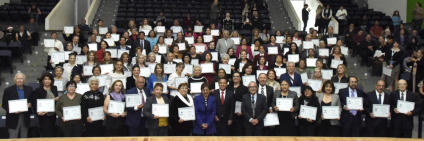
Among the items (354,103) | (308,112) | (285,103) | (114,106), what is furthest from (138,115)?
(354,103)

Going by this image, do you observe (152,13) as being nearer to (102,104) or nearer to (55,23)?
(55,23)

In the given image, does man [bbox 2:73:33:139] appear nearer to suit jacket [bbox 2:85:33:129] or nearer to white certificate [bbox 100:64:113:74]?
suit jacket [bbox 2:85:33:129]

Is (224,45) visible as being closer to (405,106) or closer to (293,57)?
(293,57)

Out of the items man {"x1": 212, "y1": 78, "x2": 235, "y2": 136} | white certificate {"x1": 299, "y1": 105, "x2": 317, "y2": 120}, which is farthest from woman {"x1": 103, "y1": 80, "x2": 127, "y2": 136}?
white certificate {"x1": 299, "y1": 105, "x2": 317, "y2": 120}

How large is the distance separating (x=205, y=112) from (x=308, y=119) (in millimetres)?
1637

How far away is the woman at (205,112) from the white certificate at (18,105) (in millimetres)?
2634

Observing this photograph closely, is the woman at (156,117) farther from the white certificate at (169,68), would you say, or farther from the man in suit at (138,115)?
the white certificate at (169,68)

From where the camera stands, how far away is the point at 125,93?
7328 mm

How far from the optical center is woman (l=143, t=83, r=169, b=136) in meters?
7.04

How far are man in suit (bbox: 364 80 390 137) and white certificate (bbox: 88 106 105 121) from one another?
14.1 feet

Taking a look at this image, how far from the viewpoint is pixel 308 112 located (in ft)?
23.6

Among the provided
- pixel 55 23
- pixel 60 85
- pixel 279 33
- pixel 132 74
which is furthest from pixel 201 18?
pixel 60 85

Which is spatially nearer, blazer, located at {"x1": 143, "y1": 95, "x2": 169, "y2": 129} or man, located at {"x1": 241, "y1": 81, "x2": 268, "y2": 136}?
blazer, located at {"x1": 143, "y1": 95, "x2": 169, "y2": 129}

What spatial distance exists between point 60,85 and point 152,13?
843 cm
